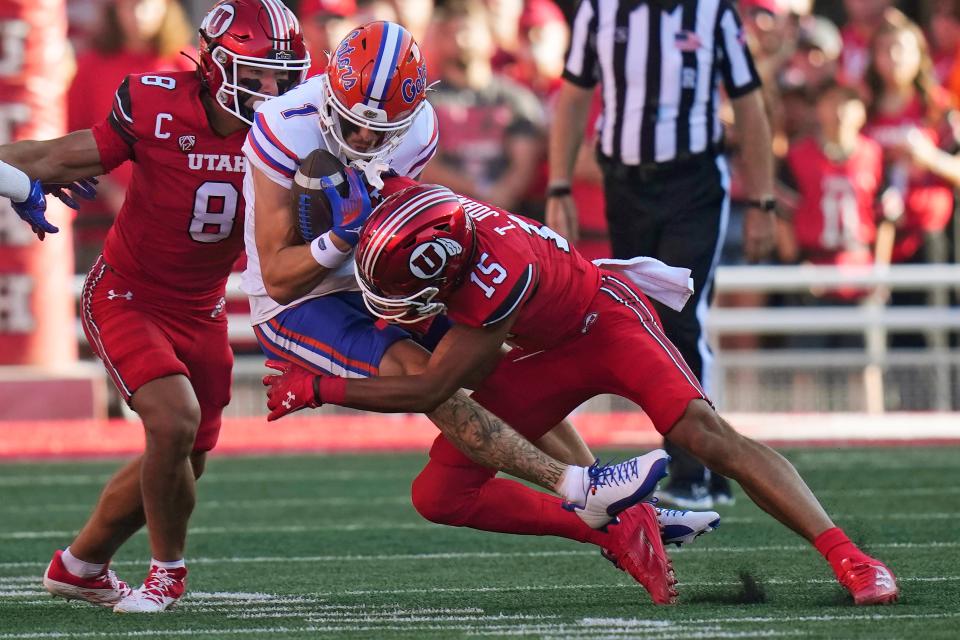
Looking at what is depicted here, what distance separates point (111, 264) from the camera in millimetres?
5145

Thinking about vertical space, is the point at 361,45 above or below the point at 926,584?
above

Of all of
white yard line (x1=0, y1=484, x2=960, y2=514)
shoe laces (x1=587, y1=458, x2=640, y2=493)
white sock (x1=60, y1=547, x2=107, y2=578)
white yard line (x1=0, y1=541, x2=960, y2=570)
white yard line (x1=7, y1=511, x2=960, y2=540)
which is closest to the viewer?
shoe laces (x1=587, y1=458, x2=640, y2=493)

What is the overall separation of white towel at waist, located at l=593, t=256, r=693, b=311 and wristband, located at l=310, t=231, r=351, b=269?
766 millimetres

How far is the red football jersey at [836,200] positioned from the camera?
31.6ft

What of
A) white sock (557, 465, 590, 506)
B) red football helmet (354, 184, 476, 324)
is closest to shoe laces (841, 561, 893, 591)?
white sock (557, 465, 590, 506)

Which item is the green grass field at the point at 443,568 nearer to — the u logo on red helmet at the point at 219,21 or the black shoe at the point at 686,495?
the black shoe at the point at 686,495

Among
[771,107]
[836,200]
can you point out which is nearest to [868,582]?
[771,107]

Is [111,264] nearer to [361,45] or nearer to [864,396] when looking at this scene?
[361,45]

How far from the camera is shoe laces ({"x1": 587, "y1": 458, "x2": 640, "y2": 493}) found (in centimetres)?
445

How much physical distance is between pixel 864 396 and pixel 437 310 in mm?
5619

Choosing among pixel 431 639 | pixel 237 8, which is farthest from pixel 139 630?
pixel 237 8

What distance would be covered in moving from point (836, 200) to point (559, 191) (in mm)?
3331

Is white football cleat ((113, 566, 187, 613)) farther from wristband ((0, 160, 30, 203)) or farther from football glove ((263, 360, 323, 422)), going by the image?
wristband ((0, 160, 30, 203))

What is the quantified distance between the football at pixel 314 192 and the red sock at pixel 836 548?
143 cm
